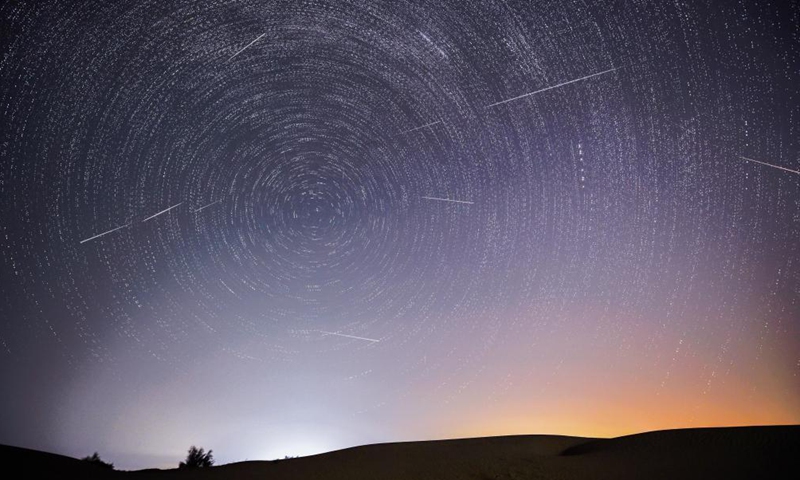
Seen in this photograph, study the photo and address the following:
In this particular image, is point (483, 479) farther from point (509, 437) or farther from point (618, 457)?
point (509, 437)

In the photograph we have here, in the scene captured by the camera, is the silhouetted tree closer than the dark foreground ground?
No

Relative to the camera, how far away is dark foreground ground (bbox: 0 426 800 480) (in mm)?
13773

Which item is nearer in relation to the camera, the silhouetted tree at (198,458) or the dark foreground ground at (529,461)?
the dark foreground ground at (529,461)

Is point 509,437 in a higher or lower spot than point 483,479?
higher

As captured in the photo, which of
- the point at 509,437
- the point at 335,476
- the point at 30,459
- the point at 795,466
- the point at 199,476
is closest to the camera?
the point at 795,466

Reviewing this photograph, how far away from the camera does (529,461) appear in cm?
1552

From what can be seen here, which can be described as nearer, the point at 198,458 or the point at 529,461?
the point at 529,461

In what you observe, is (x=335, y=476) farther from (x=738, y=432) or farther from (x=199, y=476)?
(x=738, y=432)

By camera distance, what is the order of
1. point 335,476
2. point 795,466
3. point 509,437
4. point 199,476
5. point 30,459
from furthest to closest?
point 509,437
point 30,459
point 199,476
point 335,476
point 795,466

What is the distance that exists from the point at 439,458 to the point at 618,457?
18.8 ft

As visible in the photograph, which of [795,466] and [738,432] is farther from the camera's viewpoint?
[738,432]

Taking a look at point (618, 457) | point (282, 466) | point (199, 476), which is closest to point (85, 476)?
point (199, 476)

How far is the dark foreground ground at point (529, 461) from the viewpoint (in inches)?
542

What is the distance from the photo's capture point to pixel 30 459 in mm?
18281
